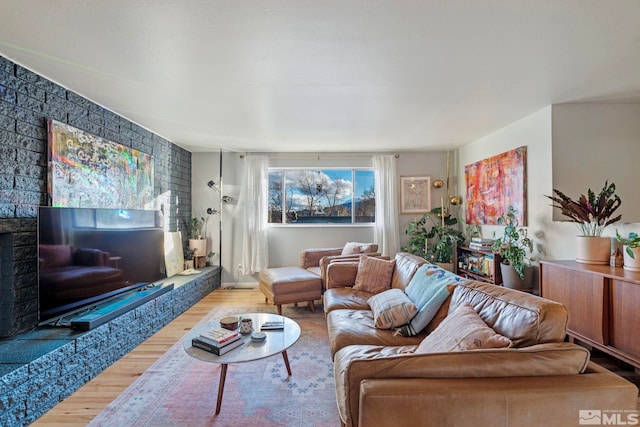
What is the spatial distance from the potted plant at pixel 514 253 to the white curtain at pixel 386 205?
157cm

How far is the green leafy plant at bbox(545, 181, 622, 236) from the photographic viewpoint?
2.35m

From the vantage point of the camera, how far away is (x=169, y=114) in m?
3.09

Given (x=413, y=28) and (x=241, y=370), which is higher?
(x=413, y=28)

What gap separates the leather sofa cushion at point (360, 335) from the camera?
73.6 inches

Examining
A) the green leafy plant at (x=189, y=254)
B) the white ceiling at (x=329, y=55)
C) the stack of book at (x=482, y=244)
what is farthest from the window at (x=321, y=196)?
the white ceiling at (x=329, y=55)

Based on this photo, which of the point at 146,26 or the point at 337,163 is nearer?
the point at 146,26

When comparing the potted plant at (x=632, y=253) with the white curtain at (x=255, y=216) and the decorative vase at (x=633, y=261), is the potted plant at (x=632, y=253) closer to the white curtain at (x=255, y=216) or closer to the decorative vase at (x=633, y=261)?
the decorative vase at (x=633, y=261)

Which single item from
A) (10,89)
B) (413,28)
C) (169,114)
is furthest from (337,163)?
(10,89)

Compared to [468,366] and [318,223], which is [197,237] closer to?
[318,223]

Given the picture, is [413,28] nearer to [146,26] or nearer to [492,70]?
[492,70]

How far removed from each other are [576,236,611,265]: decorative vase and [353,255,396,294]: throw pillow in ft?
5.10

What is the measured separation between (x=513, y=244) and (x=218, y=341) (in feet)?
10.9

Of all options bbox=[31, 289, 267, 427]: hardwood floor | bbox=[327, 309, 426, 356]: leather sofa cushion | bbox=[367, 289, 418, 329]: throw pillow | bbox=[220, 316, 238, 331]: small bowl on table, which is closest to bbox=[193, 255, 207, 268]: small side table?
bbox=[31, 289, 267, 427]: hardwood floor

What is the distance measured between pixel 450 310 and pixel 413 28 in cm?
168
